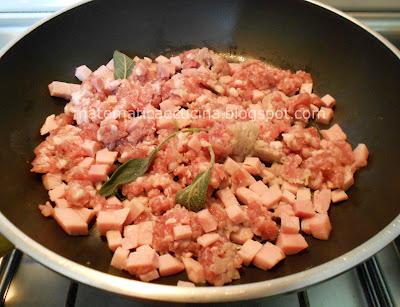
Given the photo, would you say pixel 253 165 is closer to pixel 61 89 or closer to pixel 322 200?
Result: pixel 322 200

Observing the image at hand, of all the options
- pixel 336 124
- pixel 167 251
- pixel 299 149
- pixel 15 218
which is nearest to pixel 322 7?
pixel 336 124

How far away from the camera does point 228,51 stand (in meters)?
2.35

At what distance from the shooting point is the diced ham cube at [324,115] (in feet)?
6.66

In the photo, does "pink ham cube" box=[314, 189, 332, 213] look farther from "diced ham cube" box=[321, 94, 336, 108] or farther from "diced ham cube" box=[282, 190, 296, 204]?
"diced ham cube" box=[321, 94, 336, 108]

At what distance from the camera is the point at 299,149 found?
1866 mm

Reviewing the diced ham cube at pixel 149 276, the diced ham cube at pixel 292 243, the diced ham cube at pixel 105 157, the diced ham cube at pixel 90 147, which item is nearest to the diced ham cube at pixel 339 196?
the diced ham cube at pixel 292 243

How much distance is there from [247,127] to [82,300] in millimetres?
1007

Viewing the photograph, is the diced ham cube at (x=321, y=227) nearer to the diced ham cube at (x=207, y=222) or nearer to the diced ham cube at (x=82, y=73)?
the diced ham cube at (x=207, y=222)

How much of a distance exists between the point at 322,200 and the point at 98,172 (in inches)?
38.6

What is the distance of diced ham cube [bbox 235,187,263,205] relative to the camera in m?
1.69

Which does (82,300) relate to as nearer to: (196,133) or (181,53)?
(196,133)

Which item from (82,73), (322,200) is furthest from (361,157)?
(82,73)

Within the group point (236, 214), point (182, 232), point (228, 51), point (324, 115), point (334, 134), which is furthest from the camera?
point (228, 51)

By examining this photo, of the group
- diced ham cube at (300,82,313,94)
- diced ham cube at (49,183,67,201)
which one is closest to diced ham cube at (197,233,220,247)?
diced ham cube at (49,183,67,201)
